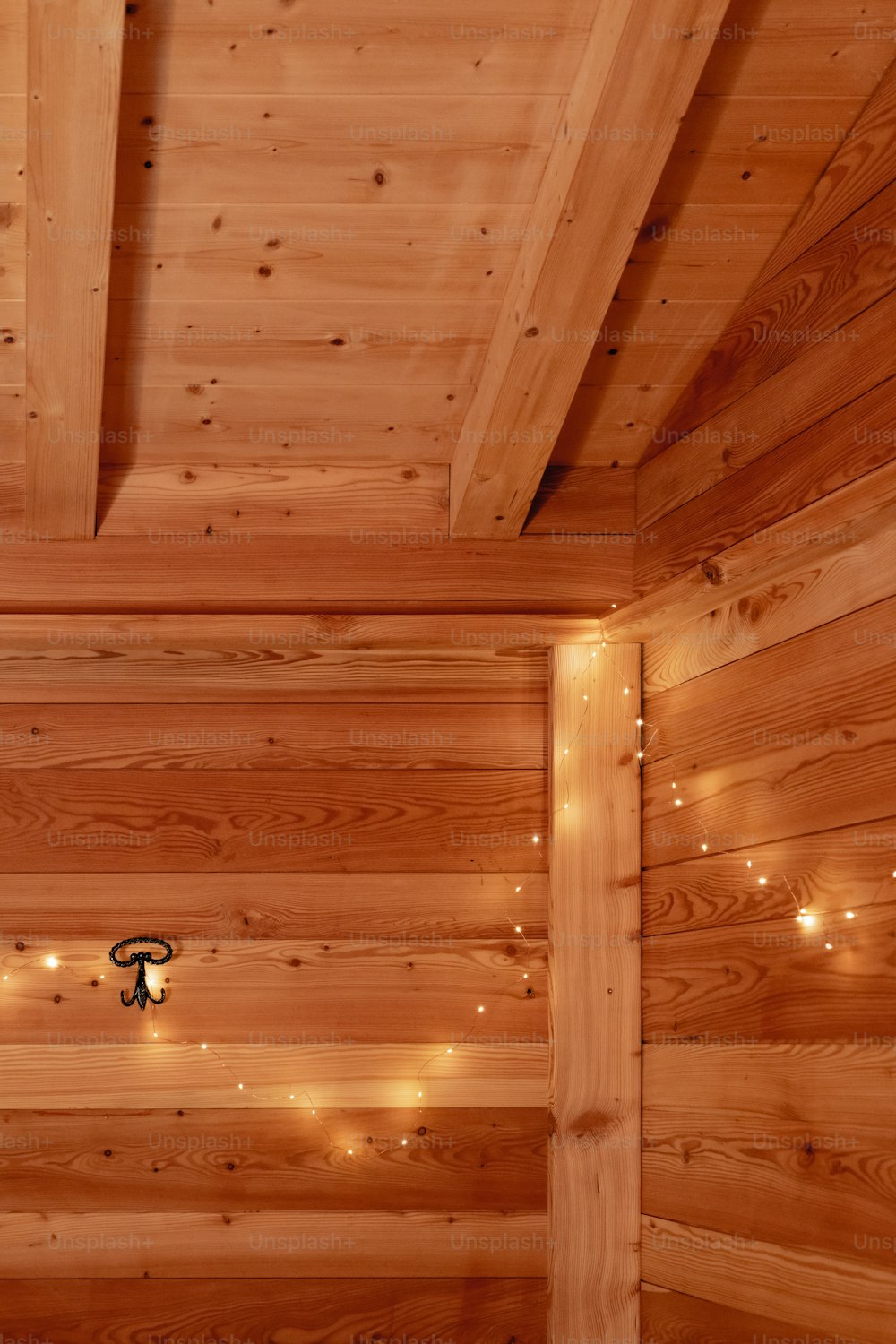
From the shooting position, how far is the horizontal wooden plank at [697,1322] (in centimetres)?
188

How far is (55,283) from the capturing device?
189 centimetres

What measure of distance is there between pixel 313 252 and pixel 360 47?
0.36 m

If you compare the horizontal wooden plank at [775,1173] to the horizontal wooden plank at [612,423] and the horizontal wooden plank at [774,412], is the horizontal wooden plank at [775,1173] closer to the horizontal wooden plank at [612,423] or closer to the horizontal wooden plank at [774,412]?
the horizontal wooden plank at [774,412]

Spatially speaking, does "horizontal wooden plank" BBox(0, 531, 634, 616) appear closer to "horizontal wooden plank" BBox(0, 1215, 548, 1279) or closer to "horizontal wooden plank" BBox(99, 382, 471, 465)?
"horizontal wooden plank" BBox(99, 382, 471, 465)

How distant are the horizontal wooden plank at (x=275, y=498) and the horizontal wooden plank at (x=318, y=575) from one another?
37mm

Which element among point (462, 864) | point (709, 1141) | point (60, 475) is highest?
point (60, 475)

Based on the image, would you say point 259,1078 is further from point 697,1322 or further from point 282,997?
point 697,1322

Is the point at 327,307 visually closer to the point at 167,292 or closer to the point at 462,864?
the point at 167,292

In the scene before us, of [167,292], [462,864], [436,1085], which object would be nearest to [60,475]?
[167,292]

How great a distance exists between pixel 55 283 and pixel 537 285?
31.9 inches

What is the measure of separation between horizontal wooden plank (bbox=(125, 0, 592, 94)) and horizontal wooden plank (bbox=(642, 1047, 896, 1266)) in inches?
65.7

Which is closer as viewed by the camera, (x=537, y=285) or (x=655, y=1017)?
(x=537, y=285)

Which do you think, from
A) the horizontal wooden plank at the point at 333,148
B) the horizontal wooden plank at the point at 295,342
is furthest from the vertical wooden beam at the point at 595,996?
the horizontal wooden plank at the point at 333,148

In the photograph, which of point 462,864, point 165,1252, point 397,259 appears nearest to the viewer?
point 397,259
